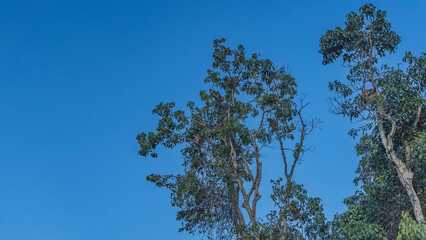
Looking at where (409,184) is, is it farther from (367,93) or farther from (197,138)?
(197,138)

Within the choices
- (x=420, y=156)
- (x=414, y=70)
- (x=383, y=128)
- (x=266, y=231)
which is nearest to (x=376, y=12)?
(x=414, y=70)

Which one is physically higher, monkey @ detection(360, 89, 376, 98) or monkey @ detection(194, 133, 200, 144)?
monkey @ detection(194, 133, 200, 144)

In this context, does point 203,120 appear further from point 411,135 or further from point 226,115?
point 411,135

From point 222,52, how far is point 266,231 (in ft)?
20.0

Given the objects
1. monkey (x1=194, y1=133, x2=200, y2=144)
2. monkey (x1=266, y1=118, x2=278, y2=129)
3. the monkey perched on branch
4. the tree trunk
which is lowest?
the tree trunk

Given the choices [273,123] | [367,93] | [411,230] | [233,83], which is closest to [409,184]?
[411,230]

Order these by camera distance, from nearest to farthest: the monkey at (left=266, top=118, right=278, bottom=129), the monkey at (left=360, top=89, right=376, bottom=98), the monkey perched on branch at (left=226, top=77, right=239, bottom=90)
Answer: the monkey at (left=360, top=89, right=376, bottom=98) < the monkey at (left=266, top=118, right=278, bottom=129) < the monkey perched on branch at (left=226, top=77, right=239, bottom=90)

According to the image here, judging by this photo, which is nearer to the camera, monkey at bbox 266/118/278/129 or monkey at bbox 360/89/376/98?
monkey at bbox 360/89/376/98

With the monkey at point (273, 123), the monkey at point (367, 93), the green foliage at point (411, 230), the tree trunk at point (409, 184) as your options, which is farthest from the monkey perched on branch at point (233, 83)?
the green foliage at point (411, 230)

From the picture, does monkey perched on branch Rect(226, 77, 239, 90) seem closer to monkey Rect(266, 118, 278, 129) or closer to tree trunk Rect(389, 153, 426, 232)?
monkey Rect(266, 118, 278, 129)

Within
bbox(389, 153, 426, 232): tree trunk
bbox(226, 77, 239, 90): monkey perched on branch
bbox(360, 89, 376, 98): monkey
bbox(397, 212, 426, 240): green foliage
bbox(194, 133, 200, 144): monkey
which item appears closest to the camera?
bbox(397, 212, 426, 240): green foliage

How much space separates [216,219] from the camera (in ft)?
55.4

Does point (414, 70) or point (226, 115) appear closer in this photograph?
point (414, 70)

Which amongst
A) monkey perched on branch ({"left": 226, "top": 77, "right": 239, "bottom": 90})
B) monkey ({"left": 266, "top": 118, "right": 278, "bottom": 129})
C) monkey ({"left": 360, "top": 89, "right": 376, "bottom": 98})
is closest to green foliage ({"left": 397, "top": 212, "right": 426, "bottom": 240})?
monkey ({"left": 360, "top": 89, "right": 376, "bottom": 98})
